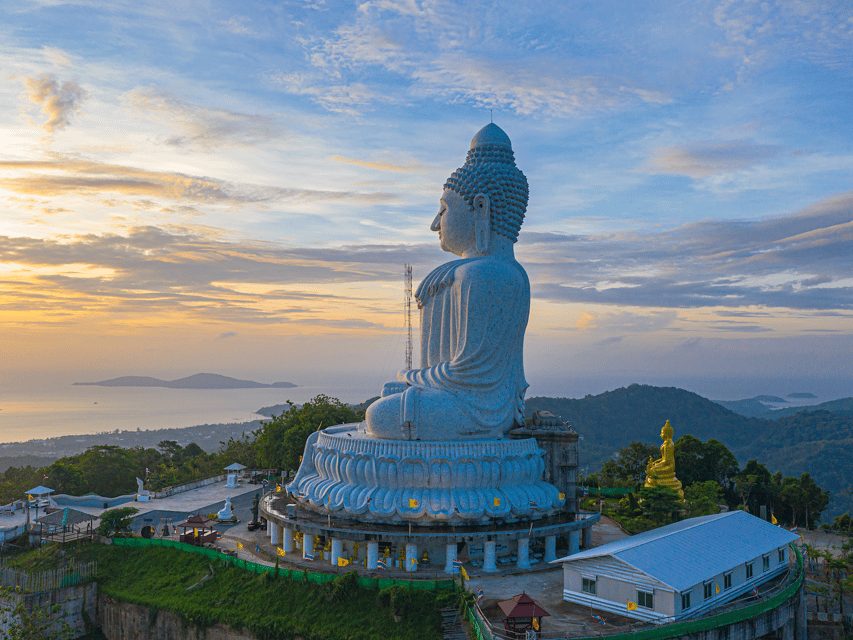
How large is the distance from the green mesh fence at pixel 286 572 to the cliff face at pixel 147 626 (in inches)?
80.0

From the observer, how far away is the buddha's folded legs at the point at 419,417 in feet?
77.6

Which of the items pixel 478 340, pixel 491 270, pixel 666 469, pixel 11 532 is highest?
pixel 491 270

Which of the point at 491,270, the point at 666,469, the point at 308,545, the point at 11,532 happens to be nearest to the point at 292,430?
the point at 11,532

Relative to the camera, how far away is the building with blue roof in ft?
57.3

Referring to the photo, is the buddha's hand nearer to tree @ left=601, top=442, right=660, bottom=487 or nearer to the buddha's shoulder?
the buddha's shoulder

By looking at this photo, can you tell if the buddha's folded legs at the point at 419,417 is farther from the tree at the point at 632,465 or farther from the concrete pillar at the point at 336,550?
the tree at the point at 632,465

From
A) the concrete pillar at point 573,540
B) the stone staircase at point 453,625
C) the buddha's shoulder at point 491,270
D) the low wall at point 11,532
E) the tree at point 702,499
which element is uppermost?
the buddha's shoulder at point 491,270

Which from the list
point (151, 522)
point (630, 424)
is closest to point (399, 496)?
point (151, 522)

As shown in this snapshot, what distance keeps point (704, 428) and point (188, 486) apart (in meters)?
93.0

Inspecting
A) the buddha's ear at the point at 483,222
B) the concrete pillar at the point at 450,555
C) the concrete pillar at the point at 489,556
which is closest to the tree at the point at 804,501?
the concrete pillar at the point at 489,556

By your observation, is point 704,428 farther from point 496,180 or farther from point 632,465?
point 496,180

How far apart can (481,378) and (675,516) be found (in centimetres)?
961

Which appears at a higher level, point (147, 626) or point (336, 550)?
point (336, 550)

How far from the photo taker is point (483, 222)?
27266mm
